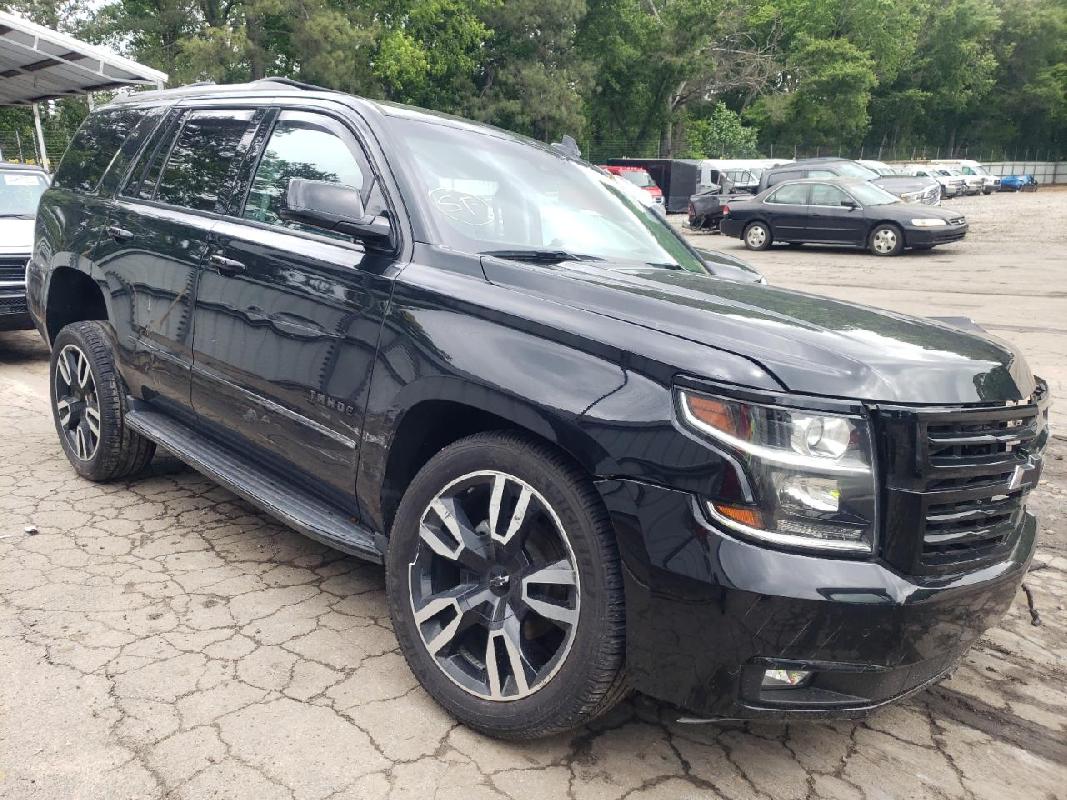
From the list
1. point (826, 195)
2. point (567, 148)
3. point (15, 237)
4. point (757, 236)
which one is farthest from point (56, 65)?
point (826, 195)

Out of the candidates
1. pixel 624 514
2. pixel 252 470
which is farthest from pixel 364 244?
pixel 624 514

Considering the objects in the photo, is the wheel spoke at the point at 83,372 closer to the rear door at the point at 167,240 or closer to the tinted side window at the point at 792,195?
the rear door at the point at 167,240

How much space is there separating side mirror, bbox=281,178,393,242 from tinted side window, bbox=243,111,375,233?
0.27 meters

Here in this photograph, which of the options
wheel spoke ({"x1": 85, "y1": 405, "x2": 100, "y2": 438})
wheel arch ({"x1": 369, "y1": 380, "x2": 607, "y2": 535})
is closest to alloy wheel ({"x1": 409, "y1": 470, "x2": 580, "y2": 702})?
wheel arch ({"x1": 369, "y1": 380, "x2": 607, "y2": 535})

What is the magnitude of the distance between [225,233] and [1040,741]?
331 cm

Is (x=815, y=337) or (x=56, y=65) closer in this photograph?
(x=815, y=337)

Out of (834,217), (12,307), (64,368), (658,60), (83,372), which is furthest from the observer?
(658,60)

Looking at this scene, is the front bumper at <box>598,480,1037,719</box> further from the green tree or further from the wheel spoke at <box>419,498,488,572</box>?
the green tree

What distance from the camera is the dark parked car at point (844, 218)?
1719 cm

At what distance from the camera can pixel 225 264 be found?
3.37 meters

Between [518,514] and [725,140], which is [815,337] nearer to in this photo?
[518,514]

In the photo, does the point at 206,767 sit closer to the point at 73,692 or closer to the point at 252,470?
the point at 73,692

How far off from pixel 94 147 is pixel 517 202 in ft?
9.14

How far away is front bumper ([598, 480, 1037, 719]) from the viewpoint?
199 cm
